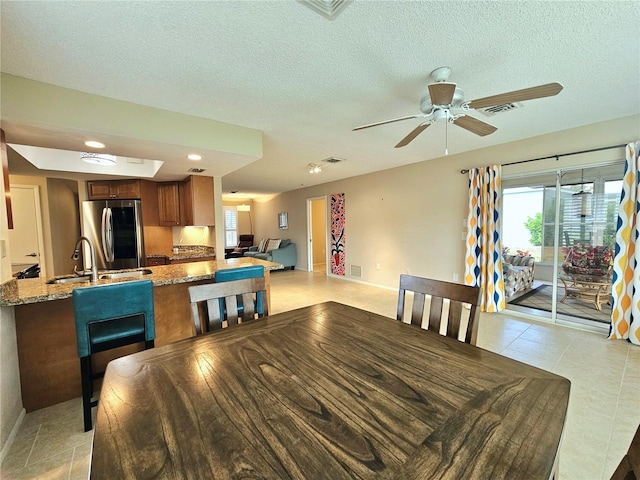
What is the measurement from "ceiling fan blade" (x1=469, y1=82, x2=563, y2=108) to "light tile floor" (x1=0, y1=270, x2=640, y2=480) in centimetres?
213

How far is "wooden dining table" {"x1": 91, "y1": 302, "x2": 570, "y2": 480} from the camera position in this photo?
0.61 metres

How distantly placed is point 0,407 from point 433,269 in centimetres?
493

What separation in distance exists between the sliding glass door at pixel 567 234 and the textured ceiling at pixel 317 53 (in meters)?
0.89

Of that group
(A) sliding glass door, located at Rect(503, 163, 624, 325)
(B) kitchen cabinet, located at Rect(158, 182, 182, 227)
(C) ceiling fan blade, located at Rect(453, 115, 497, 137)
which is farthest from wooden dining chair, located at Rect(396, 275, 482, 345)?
(B) kitchen cabinet, located at Rect(158, 182, 182, 227)

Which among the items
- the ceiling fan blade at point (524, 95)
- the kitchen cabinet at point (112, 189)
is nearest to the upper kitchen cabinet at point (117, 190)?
the kitchen cabinet at point (112, 189)

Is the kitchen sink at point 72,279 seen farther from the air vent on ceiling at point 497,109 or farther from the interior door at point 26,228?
the air vent on ceiling at point 497,109

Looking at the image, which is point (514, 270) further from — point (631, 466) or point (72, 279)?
point (72, 279)

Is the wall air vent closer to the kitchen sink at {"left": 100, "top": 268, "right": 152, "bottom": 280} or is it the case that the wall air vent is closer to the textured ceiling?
the textured ceiling

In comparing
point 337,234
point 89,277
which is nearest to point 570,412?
point 89,277

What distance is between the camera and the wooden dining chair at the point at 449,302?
1.31 m

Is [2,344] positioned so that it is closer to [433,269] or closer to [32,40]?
[32,40]

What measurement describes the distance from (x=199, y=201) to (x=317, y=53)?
3.13 m

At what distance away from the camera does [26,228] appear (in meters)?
4.21

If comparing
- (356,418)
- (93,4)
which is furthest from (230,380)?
(93,4)
